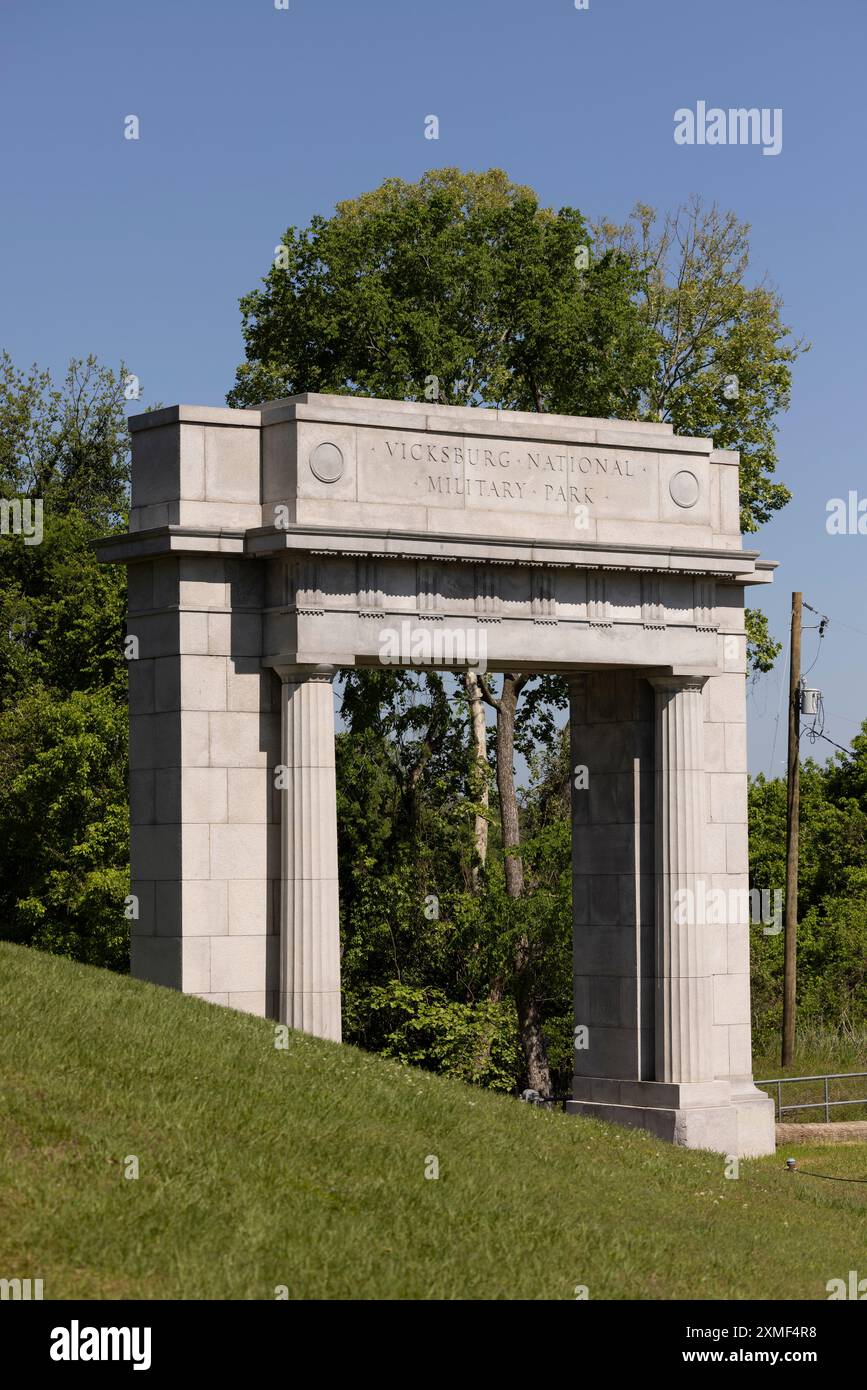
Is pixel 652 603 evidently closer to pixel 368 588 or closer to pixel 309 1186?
pixel 368 588

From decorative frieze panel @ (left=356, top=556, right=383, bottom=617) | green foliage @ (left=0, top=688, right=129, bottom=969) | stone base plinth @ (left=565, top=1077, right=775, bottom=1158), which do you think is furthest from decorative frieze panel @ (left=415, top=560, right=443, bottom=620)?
green foliage @ (left=0, top=688, right=129, bottom=969)

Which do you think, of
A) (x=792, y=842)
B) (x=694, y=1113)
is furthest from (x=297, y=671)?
(x=792, y=842)

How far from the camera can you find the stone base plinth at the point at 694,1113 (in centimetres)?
2886

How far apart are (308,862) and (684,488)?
27.7 feet

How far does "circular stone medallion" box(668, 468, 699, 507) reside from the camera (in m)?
29.9

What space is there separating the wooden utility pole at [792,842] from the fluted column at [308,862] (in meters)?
20.4

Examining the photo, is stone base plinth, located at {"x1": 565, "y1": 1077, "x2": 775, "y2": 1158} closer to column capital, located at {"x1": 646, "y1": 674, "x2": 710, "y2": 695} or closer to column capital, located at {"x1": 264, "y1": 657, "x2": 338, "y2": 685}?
column capital, located at {"x1": 646, "y1": 674, "x2": 710, "y2": 695}

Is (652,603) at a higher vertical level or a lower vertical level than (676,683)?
higher

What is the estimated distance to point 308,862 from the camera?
86.5ft

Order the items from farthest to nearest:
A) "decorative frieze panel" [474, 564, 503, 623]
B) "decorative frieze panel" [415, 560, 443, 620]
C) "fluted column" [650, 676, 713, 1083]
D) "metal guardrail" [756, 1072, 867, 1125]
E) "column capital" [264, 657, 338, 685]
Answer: "metal guardrail" [756, 1072, 867, 1125], "fluted column" [650, 676, 713, 1083], "decorative frieze panel" [474, 564, 503, 623], "decorative frieze panel" [415, 560, 443, 620], "column capital" [264, 657, 338, 685]

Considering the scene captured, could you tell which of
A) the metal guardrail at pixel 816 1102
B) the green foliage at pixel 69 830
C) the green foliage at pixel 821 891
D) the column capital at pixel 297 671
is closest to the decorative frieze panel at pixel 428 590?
the column capital at pixel 297 671

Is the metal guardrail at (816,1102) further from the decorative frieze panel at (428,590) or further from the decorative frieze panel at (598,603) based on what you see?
the decorative frieze panel at (428,590)

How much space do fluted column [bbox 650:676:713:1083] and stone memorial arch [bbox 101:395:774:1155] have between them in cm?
4
